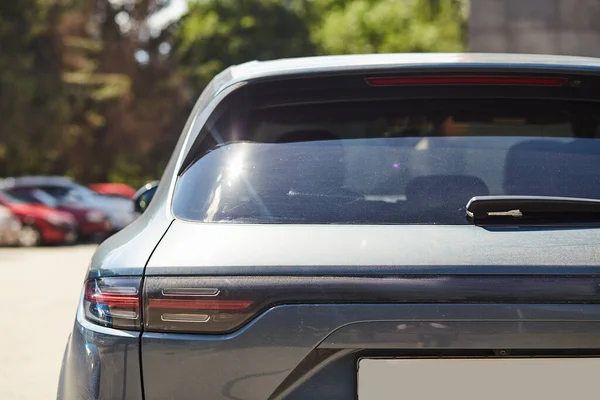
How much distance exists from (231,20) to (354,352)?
1979 inches

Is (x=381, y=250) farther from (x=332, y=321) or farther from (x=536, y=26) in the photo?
(x=536, y=26)

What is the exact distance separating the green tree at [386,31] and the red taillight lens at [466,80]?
52666 millimetres

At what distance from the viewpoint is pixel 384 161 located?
2.89 m

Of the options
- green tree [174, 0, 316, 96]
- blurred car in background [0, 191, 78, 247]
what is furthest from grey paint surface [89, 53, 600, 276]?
green tree [174, 0, 316, 96]

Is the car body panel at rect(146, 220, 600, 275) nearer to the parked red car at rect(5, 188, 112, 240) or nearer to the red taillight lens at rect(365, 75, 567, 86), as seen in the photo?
the red taillight lens at rect(365, 75, 567, 86)

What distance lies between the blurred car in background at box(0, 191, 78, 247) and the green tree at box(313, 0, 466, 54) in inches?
1246

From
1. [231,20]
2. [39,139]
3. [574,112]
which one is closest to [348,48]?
[231,20]

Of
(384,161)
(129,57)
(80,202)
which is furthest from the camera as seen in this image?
(129,57)

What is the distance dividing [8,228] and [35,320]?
15.0m

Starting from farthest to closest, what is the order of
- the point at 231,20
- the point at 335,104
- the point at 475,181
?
the point at 231,20, the point at 335,104, the point at 475,181

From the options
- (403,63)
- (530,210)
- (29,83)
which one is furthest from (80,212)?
(530,210)

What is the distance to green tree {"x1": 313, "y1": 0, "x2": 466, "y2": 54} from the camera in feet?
185

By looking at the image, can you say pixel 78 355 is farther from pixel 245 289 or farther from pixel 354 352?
pixel 354 352

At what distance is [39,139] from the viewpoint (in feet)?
120
